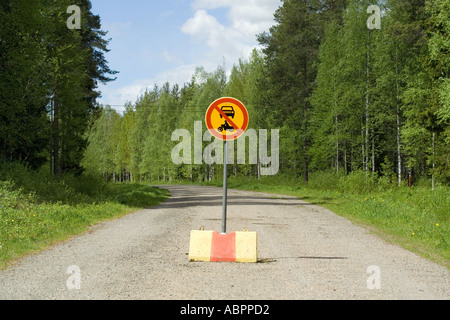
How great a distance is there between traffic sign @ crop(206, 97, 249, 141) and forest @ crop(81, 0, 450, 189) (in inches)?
587

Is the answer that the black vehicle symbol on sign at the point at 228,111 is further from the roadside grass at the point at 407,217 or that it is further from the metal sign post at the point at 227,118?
the roadside grass at the point at 407,217

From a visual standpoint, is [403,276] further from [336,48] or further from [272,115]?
[272,115]

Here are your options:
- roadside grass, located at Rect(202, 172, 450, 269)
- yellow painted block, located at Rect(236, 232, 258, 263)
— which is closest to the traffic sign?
yellow painted block, located at Rect(236, 232, 258, 263)

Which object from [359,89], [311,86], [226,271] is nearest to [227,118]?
[226,271]

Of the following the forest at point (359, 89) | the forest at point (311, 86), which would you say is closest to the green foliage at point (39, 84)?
the forest at point (311, 86)

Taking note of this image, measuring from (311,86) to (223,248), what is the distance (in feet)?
110

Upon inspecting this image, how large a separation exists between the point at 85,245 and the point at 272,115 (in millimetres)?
38554

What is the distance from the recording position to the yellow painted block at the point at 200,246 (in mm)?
7570

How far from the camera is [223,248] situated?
7703 mm

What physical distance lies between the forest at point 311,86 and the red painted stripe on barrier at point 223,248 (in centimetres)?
1454

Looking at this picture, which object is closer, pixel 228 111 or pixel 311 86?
pixel 228 111

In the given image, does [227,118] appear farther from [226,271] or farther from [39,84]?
[39,84]

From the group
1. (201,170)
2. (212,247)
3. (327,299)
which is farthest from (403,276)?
(201,170)

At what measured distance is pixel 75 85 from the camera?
957 inches
